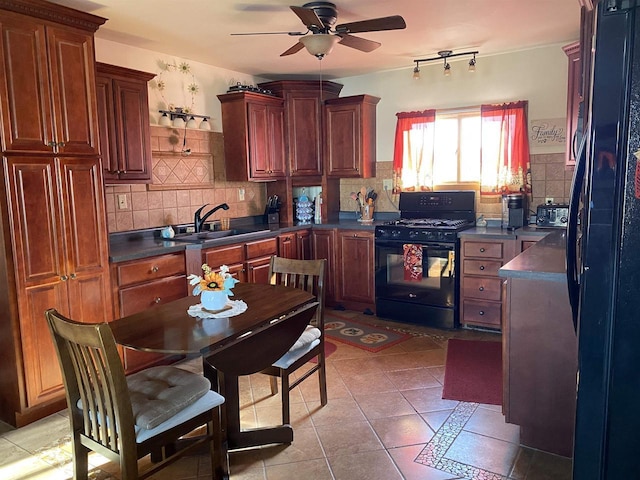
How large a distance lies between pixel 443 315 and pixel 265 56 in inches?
109

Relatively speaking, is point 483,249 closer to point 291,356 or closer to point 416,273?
point 416,273

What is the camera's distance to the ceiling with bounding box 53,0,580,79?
3.02 m

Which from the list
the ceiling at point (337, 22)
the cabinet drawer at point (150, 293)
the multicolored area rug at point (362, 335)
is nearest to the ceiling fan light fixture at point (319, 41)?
the ceiling at point (337, 22)

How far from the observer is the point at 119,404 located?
1718mm

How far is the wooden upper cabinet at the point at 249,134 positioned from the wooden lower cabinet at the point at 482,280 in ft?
6.76

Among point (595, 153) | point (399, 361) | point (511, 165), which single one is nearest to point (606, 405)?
point (595, 153)

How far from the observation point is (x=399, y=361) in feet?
11.6

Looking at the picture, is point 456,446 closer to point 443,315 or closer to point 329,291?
point 443,315

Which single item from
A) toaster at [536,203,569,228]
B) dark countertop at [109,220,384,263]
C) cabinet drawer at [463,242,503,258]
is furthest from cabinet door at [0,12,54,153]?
toaster at [536,203,569,228]

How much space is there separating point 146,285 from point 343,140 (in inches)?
101

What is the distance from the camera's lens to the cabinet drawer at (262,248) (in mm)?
4217

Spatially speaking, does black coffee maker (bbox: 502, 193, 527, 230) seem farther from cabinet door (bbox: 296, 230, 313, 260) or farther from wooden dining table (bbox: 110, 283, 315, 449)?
wooden dining table (bbox: 110, 283, 315, 449)

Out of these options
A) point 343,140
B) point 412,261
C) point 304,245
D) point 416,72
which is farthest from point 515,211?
point 304,245

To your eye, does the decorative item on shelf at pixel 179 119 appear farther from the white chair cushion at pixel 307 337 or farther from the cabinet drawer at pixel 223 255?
the white chair cushion at pixel 307 337
